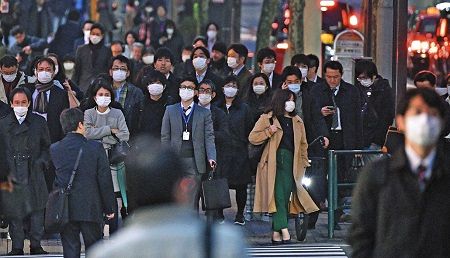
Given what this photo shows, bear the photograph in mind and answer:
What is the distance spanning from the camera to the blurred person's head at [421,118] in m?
6.68

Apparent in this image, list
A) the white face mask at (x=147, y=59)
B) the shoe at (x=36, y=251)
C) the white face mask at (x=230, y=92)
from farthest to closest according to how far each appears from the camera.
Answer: the white face mask at (x=147, y=59) → the white face mask at (x=230, y=92) → the shoe at (x=36, y=251)

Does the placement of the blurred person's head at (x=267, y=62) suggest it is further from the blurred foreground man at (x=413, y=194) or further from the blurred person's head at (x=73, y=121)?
the blurred foreground man at (x=413, y=194)

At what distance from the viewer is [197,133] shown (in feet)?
50.7

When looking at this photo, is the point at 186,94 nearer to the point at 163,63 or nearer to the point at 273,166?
the point at 273,166

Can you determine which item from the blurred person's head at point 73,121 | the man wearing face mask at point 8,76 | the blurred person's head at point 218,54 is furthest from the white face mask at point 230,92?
the blurred person's head at point 73,121

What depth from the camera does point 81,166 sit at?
472 inches

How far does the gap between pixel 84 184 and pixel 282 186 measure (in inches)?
140

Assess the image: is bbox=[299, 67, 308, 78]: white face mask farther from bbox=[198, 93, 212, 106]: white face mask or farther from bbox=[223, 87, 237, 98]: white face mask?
bbox=[198, 93, 212, 106]: white face mask

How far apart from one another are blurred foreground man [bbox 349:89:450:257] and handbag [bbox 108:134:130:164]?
331 inches

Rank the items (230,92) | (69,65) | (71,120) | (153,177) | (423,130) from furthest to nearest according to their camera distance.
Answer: (69,65) → (230,92) → (71,120) → (423,130) → (153,177)

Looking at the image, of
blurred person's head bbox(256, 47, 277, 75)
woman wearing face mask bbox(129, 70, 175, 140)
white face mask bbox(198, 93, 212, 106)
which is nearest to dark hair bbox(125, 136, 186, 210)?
woman wearing face mask bbox(129, 70, 175, 140)

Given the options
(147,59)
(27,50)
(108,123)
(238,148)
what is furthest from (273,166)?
(27,50)

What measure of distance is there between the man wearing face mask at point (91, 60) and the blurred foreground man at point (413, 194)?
14134mm

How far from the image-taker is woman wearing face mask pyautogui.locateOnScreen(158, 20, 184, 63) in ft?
89.7
